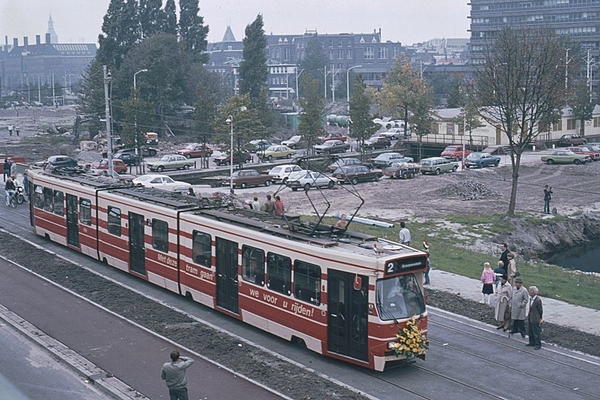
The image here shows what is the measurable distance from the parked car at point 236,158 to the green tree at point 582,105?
3660cm

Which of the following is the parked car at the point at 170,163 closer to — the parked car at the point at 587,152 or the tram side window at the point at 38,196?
the tram side window at the point at 38,196

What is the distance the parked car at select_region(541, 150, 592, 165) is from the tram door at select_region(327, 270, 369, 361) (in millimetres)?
54259

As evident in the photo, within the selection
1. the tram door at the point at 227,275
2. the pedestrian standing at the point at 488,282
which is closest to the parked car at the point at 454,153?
the pedestrian standing at the point at 488,282

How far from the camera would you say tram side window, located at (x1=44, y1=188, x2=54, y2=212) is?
3209 cm

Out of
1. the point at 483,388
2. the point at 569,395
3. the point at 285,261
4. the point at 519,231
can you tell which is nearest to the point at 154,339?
the point at 285,261

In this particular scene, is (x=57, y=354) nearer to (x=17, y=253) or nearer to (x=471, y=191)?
(x=17, y=253)

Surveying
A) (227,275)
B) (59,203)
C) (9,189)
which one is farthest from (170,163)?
(227,275)

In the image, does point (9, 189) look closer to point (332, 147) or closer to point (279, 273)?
point (279, 273)

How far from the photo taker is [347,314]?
1734cm

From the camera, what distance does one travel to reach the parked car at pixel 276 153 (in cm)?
7162

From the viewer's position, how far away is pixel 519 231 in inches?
1640

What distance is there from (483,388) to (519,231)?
26.3 m

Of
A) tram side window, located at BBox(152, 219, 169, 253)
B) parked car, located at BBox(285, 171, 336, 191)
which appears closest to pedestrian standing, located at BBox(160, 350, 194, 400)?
tram side window, located at BBox(152, 219, 169, 253)

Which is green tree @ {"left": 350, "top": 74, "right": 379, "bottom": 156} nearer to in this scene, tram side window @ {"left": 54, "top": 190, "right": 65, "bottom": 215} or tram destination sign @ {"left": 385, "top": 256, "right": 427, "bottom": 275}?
tram side window @ {"left": 54, "top": 190, "right": 65, "bottom": 215}
